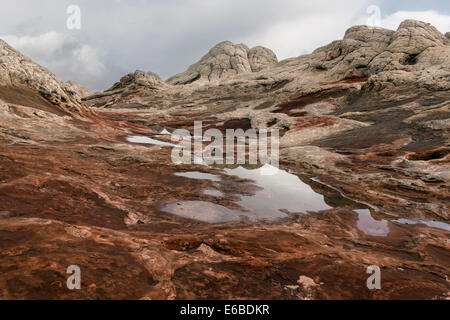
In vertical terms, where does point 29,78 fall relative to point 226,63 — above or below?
below

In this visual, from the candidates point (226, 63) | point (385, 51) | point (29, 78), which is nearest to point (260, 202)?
point (29, 78)

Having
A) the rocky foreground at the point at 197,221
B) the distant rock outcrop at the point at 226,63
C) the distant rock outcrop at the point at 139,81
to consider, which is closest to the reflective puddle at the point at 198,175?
the rocky foreground at the point at 197,221

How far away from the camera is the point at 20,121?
16062mm

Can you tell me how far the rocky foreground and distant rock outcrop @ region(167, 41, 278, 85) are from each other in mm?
88514

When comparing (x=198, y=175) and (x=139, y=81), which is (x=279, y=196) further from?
(x=139, y=81)

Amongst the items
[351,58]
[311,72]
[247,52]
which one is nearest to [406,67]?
[351,58]

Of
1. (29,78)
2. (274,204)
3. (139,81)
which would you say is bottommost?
(274,204)

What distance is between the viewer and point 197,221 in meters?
8.92

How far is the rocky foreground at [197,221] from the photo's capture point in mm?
5016

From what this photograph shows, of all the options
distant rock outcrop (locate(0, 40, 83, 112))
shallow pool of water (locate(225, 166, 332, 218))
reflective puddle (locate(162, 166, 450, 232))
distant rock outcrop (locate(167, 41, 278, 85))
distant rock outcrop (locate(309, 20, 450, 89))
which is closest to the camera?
reflective puddle (locate(162, 166, 450, 232))

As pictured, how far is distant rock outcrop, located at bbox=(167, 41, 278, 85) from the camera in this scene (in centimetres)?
11156

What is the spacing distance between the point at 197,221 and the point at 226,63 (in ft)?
382

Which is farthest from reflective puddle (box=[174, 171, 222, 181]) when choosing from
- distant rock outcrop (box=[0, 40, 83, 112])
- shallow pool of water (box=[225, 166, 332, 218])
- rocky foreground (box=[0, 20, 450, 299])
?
distant rock outcrop (box=[0, 40, 83, 112])

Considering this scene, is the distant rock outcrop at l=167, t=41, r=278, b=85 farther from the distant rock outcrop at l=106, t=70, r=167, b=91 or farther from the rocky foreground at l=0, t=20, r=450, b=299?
the rocky foreground at l=0, t=20, r=450, b=299
